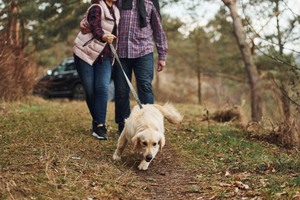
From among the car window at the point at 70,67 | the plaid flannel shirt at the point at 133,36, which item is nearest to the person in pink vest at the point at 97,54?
the plaid flannel shirt at the point at 133,36

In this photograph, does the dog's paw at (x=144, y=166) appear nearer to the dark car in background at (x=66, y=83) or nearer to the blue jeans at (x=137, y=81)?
the blue jeans at (x=137, y=81)

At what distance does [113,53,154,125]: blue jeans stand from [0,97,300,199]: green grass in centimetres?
50

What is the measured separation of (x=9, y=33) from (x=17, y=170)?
433 centimetres

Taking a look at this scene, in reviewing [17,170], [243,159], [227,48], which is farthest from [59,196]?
[227,48]

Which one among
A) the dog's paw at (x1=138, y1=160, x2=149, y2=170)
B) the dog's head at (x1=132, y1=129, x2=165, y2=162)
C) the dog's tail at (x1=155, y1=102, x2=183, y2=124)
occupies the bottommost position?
the dog's paw at (x1=138, y1=160, x2=149, y2=170)

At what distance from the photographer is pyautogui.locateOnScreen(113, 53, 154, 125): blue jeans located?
14.0 feet

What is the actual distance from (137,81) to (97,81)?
572mm

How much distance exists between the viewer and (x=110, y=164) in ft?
10.7

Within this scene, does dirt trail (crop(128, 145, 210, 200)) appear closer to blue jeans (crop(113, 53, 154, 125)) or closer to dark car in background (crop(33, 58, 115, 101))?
blue jeans (crop(113, 53, 154, 125))

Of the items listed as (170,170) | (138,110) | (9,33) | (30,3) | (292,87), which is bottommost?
(170,170)

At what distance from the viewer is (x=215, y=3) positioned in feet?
34.4

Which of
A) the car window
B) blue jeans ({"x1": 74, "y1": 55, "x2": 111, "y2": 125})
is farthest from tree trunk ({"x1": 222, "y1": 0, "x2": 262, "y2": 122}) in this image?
blue jeans ({"x1": 74, "y1": 55, "x2": 111, "y2": 125})

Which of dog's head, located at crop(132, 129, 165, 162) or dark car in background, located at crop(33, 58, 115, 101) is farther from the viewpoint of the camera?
dark car in background, located at crop(33, 58, 115, 101)

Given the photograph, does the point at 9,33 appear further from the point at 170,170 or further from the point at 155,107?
the point at 170,170
